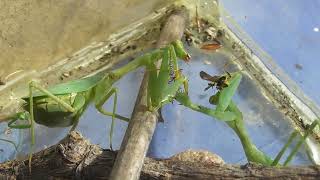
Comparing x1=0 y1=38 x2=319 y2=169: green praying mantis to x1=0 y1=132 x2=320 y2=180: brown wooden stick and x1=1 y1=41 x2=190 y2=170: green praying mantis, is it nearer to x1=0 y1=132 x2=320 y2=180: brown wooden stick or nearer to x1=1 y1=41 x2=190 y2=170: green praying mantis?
x1=1 y1=41 x2=190 y2=170: green praying mantis

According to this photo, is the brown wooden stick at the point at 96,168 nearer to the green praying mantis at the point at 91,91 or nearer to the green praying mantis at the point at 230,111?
the green praying mantis at the point at 91,91

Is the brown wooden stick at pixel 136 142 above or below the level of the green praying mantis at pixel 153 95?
below

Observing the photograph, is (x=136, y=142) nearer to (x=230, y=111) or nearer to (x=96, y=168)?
(x=96, y=168)

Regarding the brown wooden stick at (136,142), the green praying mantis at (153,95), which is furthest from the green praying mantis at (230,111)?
the brown wooden stick at (136,142)

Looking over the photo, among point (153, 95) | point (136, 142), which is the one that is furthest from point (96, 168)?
point (153, 95)

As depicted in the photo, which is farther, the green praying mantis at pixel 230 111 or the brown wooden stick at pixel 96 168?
the green praying mantis at pixel 230 111

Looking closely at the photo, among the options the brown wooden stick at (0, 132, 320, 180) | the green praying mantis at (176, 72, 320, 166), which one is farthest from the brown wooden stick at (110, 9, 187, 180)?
the green praying mantis at (176, 72, 320, 166)
